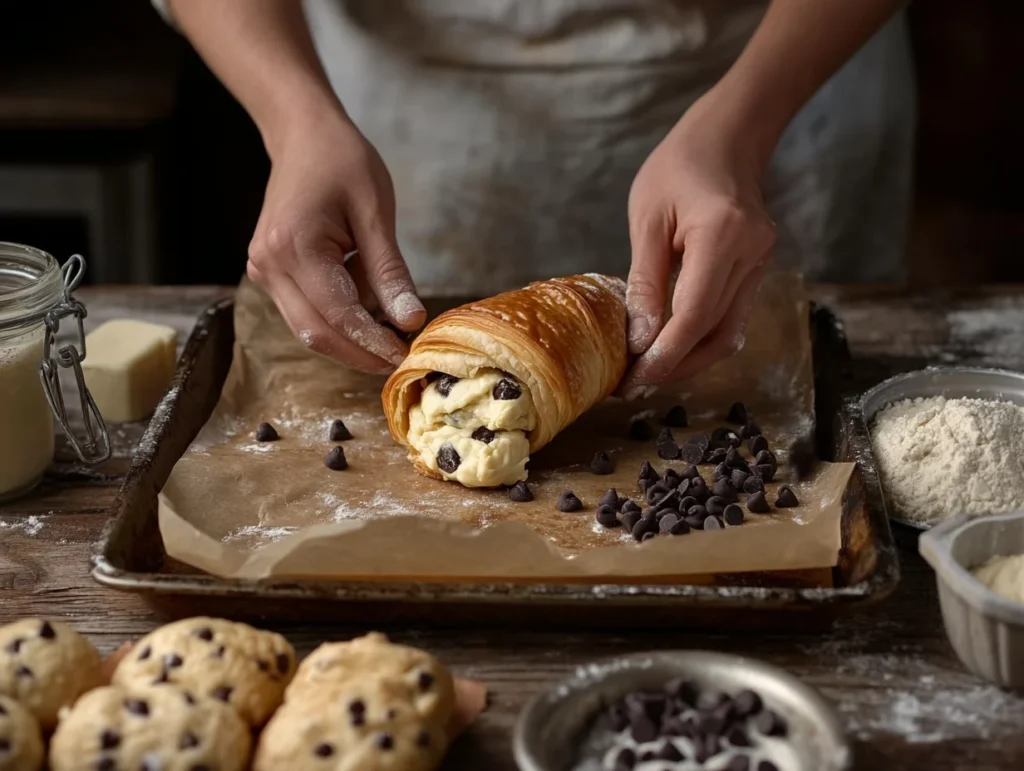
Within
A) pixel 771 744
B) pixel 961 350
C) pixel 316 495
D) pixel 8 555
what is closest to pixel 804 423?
pixel 961 350

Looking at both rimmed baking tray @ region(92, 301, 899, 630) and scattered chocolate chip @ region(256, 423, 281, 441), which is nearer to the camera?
rimmed baking tray @ region(92, 301, 899, 630)

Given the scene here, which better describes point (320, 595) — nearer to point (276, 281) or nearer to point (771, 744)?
point (771, 744)

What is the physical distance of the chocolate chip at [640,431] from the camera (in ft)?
6.70

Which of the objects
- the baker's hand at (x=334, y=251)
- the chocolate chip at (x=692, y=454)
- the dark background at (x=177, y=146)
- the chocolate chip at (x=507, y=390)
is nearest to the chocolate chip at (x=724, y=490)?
the chocolate chip at (x=692, y=454)

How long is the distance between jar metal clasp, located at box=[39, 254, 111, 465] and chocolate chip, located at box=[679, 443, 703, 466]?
0.90m

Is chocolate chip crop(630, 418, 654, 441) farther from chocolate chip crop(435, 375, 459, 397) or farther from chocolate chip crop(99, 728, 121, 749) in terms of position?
chocolate chip crop(99, 728, 121, 749)

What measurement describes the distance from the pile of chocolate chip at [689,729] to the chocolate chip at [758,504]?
0.59 meters

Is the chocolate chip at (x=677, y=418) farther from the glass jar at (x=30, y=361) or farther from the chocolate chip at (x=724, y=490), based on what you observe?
the glass jar at (x=30, y=361)

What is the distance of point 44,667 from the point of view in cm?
124

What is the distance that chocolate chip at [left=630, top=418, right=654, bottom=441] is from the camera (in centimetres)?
204

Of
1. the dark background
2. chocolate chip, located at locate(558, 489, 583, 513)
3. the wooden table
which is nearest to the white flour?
the wooden table

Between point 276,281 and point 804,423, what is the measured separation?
912 mm

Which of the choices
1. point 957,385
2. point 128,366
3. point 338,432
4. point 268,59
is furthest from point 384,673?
point 268,59

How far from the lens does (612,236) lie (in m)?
2.79
